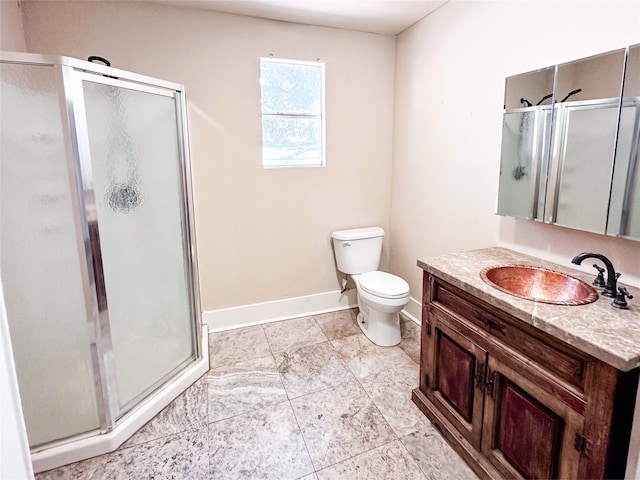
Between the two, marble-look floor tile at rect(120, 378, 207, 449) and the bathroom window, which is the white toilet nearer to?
the bathroom window

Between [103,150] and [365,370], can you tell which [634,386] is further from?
[103,150]

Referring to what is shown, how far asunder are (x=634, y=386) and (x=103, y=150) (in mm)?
2214

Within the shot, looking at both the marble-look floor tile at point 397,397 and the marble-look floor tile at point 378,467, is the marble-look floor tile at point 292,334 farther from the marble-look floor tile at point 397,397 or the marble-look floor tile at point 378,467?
the marble-look floor tile at point 378,467

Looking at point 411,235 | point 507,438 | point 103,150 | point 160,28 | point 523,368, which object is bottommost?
point 507,438

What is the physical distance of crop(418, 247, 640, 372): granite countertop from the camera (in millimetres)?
1004

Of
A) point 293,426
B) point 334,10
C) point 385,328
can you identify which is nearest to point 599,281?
point 385,328

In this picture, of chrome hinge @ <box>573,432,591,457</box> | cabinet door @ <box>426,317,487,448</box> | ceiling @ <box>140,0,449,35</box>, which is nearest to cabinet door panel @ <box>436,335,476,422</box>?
cabinet door @ <box>426,317,487,448</box>

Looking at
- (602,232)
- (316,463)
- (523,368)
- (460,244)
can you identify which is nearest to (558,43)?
(602,232)

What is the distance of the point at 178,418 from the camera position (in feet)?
6.21

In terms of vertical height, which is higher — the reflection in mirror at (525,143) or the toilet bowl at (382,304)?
the reflection in mirror at (525,143)

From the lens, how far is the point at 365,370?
229 centimetres

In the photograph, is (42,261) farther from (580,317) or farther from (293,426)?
(580,317)

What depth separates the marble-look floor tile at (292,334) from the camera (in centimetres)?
262

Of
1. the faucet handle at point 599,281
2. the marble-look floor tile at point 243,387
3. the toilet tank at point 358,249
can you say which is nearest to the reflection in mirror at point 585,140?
the faucet handle at point 599,281
